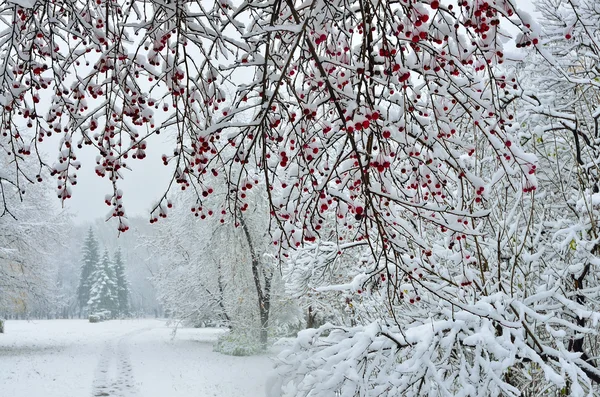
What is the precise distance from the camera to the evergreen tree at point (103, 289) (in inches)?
1938

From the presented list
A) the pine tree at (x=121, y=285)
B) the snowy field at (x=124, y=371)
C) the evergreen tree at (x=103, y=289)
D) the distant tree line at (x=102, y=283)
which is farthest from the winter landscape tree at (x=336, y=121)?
the pine tree at (x=121, y=285)

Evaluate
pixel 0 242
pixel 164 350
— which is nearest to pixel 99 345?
pixel 164 350

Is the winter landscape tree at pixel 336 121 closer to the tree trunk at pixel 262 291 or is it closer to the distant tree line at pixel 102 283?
the tree trunk at pixel 262 291

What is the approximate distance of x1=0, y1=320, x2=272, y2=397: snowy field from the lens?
10727 millimetres

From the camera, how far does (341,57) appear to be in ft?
7.42

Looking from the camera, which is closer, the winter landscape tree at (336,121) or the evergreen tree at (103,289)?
the winter landscape tree at (336,121)

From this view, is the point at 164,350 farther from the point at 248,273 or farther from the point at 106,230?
the point at 106,230

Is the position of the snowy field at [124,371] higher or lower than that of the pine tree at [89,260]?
lower

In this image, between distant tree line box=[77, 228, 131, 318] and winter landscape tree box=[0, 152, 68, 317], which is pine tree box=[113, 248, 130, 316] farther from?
winter landscape tree box=[0, 152, 68, 317]

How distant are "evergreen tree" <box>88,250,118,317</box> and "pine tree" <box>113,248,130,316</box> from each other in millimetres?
3193

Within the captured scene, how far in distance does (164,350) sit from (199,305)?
213 centimetres

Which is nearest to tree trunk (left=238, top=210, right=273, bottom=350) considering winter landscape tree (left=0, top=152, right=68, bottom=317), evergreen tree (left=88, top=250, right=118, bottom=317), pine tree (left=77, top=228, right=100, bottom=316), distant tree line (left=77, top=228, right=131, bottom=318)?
winter landscape tree (left=0, top=152, right=68, bottom=317)

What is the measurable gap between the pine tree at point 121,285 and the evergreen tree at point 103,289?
10.5ft

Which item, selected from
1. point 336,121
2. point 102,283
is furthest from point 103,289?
A: point 336,121
